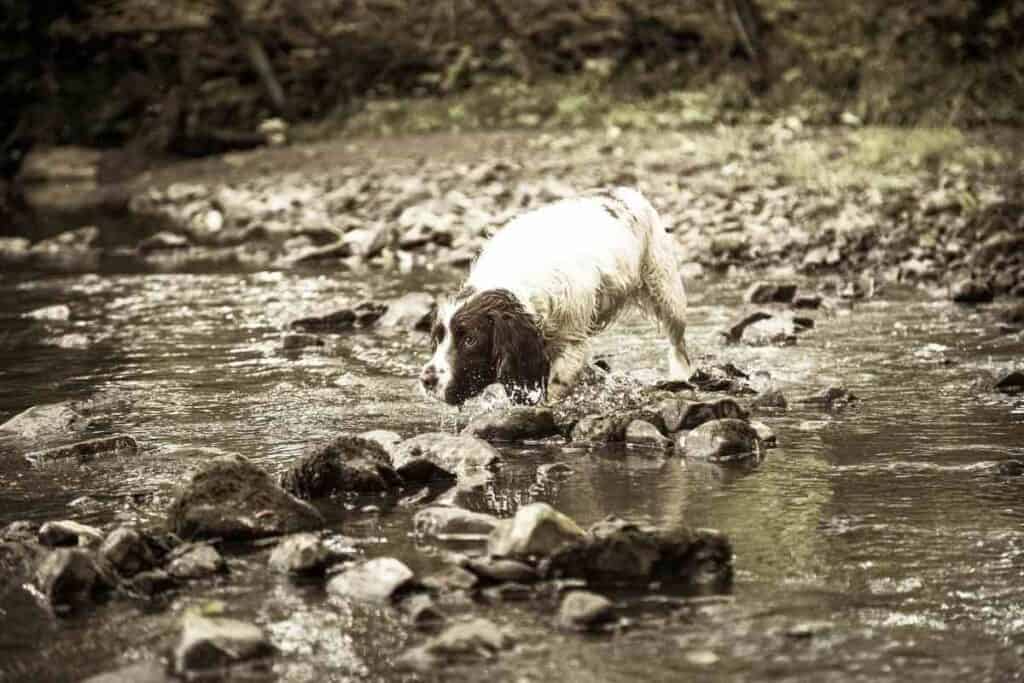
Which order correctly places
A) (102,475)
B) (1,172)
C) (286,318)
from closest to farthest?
(102,475) < (286,318) < (1,172)

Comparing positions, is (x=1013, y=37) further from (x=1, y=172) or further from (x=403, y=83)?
(x=1, y=172)

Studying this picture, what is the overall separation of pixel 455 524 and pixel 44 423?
272cm

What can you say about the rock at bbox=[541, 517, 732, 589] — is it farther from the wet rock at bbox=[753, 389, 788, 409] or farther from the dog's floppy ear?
the wet rock at bbox=[753, 389, 788, 409]

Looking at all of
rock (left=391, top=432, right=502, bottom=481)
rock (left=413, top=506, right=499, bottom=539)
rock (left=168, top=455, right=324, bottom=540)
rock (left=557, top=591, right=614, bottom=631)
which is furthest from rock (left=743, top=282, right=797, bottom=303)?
rock (left=557, top=591, right=614, bottom=631)

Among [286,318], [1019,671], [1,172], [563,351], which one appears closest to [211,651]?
[1019,671]

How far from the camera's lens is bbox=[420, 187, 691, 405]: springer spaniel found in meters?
6.20

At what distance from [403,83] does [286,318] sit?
47.1ft

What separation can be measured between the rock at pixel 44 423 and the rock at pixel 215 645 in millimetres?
3058

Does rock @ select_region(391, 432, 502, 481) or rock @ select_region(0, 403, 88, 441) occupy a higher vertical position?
rock @ select_region(391, 432, 502, 481)

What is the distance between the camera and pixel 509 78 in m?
22.2

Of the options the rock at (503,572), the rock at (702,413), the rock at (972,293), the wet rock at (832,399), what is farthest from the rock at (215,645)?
the rock at (972,293)

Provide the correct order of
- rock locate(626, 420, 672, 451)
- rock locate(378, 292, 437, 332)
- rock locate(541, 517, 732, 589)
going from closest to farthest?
rock locate(541, 517, 732, 589) → rock locate(626, 420, 672, 451) → rock locate(378, 292, 437, 332)

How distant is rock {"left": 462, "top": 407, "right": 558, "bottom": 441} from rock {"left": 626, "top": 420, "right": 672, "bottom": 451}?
40cm

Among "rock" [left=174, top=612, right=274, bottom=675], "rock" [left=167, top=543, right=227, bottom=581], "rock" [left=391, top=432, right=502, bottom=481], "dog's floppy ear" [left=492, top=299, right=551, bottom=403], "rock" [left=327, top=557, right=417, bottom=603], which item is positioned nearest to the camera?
"rock" [left=174, top=612, right=274, bottom=675]
